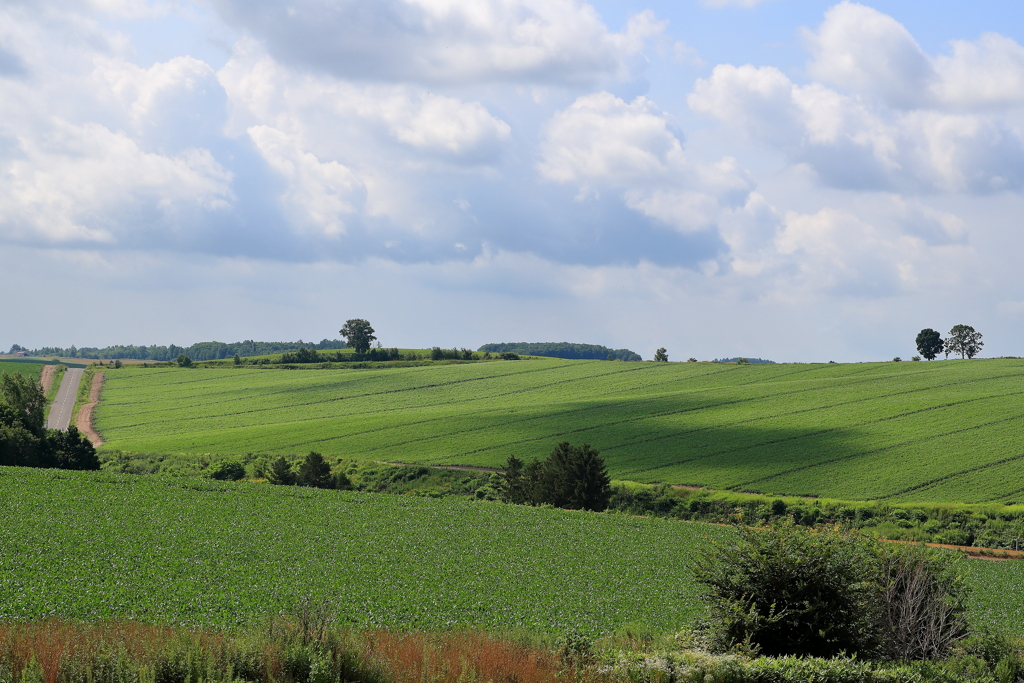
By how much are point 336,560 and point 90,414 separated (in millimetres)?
78845

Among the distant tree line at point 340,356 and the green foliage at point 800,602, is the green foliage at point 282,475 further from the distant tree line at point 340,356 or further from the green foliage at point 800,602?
the distant tree line at point 340,356

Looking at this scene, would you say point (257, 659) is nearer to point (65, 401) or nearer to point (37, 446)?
point (37, 446)

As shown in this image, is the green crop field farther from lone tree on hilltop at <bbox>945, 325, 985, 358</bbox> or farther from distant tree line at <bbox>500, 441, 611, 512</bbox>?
lone tree on hilltop at <bbox>945, 325, 985, 358</bbox>

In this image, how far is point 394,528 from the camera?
33375 millimetres

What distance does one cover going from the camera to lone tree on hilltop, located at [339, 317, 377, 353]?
518ft

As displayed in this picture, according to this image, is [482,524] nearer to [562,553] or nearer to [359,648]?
[562,553]

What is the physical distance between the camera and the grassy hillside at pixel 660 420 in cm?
5344

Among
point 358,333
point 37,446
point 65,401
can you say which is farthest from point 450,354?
point 37,446

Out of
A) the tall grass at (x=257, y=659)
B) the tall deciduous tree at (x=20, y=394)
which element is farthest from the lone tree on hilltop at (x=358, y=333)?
the tall grass at (x=257, y=659)

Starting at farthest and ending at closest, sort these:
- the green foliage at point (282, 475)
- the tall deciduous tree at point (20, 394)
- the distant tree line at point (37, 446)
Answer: the tall deciduous tree at point (20, 394) < the green foliage at point (282, 475) < the distant tree line at point (37, 446)

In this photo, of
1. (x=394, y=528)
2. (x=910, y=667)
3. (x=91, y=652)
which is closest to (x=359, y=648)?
(x=91, y=652)

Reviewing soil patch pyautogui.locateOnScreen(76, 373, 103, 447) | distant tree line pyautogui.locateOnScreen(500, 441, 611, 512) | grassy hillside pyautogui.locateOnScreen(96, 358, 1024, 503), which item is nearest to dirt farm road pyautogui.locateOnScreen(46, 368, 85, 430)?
soil patch pyautogui.locateOnScreen(76, 373, 103, 447)

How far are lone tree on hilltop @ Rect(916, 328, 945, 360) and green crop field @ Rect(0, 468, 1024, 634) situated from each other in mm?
123304

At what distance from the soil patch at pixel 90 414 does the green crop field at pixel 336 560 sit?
155ft
